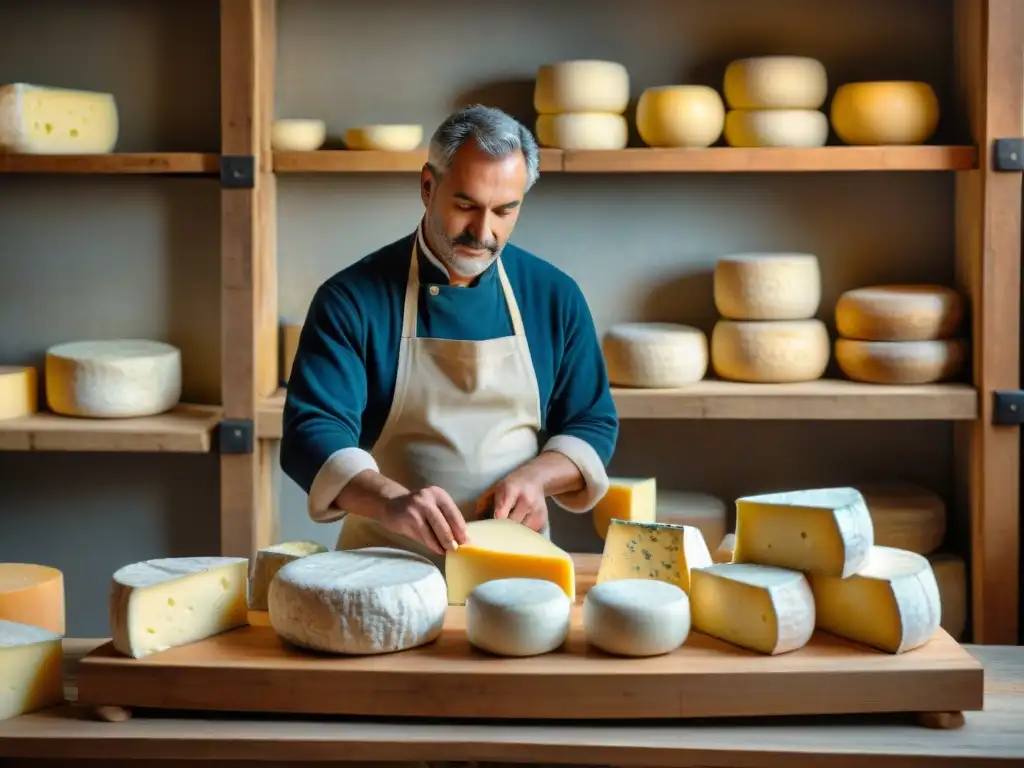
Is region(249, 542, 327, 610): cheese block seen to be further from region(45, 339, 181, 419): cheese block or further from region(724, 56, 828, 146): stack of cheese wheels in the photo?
region(724, 56, 828, 146): stack of cheese wheels

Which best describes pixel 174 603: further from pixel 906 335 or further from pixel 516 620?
pixel 906 335

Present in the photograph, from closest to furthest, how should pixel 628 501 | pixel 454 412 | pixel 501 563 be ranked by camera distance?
pixel 501 563 → pixel 454 412 → pixel 628 501

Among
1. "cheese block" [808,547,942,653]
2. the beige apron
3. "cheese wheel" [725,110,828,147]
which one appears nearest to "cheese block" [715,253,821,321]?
"cheese wheel" [725,110,828,147]

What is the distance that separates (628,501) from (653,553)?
1.07 metres

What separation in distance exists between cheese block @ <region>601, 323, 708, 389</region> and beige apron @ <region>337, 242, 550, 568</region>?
0.90 meters

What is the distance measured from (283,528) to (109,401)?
615mm

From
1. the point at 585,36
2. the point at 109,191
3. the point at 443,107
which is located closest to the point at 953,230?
the point at 585,36

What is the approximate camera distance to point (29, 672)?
5.39 ft

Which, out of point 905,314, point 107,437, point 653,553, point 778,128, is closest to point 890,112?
point 778,128

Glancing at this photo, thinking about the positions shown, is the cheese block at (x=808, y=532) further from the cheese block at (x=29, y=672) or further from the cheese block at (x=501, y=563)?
the cheese block at (x=29, y=672)

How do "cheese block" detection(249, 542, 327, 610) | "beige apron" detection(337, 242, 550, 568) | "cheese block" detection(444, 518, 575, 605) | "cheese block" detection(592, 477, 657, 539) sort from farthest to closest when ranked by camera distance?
1. "cheese block" detection(592, 477, 657, 539)
2. "beige apron" detection(337, 242, 550, 568)
3. "cheese block" detection(249, 542, 327, 610)
4. "cheese block" detection(444, 518, 575, 605)

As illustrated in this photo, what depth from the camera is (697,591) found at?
1.73m

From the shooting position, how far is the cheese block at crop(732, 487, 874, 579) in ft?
5.39

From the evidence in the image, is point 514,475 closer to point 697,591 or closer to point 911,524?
point 697,591
